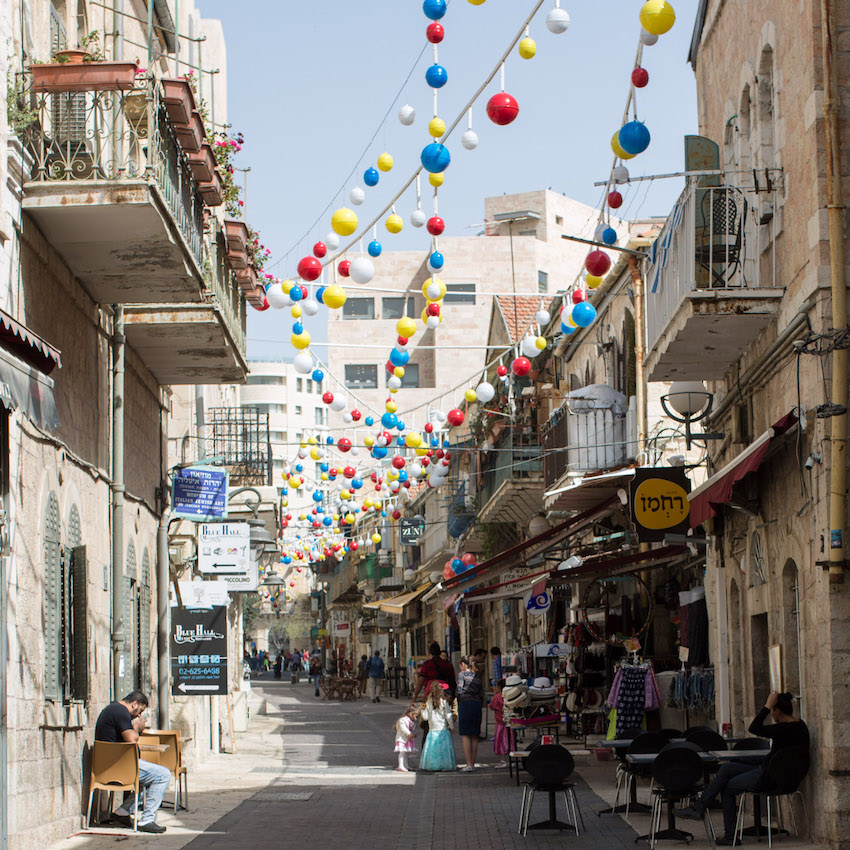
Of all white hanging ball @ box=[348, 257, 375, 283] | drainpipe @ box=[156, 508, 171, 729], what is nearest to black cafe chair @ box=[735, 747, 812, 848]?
white hanging ball @ box=[348, 257, 375, 283]

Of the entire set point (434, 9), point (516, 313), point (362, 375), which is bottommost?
point (434, 9)

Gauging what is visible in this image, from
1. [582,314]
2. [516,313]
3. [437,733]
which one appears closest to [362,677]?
[516,313]

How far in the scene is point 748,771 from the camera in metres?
11.5

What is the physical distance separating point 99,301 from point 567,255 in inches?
2188

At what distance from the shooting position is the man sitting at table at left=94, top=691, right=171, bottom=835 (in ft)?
43.4

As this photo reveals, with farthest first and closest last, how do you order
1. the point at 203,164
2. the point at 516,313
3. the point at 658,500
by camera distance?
the point at 516,313 < the point at 658,500 < the point at 203,164

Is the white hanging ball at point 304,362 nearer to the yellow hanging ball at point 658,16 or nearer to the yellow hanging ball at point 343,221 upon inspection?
the yellow hanging ball at point 343,221

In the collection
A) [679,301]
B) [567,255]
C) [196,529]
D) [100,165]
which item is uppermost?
[567,255]

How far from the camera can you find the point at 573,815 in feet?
42.3

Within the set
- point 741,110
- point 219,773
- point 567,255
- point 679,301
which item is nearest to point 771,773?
point 679,301

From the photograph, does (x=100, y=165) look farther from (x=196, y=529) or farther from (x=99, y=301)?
(x=196, y=529)

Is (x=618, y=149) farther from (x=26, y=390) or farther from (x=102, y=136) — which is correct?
(x=26, y=390)

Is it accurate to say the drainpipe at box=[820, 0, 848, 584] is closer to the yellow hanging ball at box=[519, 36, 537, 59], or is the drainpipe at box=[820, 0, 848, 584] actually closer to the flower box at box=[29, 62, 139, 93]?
the yellow hanging ball at box=[519, 36, 537, 59]

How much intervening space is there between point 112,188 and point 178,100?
5.68ft
